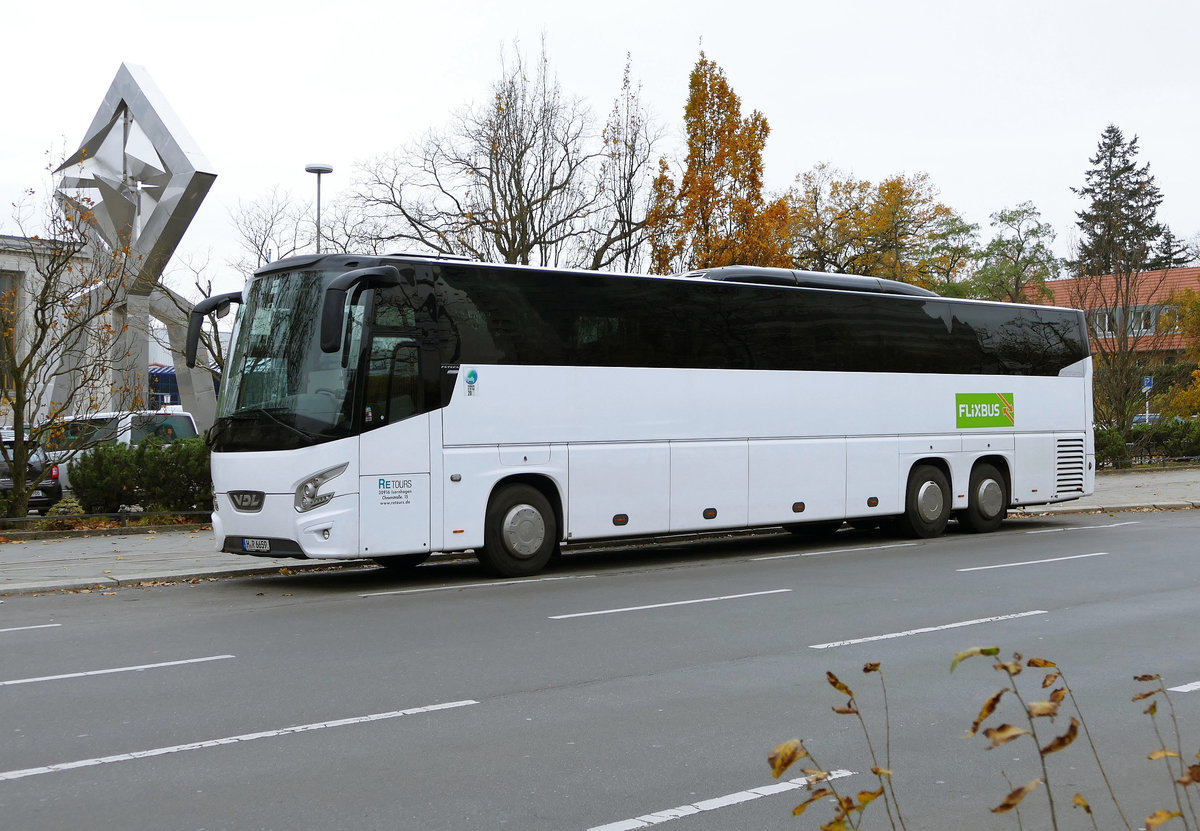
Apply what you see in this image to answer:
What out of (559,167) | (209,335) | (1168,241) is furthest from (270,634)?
(1168,241)

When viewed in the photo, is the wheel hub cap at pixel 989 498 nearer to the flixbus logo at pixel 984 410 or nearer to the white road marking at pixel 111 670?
the flixbus logo at pixel 984 410

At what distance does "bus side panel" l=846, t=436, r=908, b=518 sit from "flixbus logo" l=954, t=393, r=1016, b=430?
159cm

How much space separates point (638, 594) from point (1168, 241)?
86.5 m

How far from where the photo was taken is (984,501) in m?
20.1

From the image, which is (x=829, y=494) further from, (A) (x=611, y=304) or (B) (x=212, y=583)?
(B) (x=212, y=583)

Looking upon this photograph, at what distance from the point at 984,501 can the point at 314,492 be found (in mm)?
11716

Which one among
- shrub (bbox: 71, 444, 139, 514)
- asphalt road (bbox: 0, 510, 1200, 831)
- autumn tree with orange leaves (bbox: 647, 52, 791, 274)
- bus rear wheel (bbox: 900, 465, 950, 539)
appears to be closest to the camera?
asphalt road (bbox: 0, 510, 1200, 831)

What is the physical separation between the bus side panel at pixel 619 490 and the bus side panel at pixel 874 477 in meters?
3.57

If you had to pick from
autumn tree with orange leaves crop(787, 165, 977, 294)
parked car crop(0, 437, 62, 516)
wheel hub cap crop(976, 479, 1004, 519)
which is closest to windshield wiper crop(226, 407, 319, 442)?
parked car crop(0, 437, 62, 516)

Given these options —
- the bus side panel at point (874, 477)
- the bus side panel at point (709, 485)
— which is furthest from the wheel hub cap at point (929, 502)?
the bus side panel at point (709, 485)

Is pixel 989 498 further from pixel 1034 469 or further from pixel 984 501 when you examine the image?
pixel 1034 469

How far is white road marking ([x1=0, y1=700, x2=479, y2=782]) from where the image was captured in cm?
580

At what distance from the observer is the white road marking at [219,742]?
5805 mm

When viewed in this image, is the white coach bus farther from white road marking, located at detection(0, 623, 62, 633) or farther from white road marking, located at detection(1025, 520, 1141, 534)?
white road marking, located at detection(0, 623, 62, 633)
